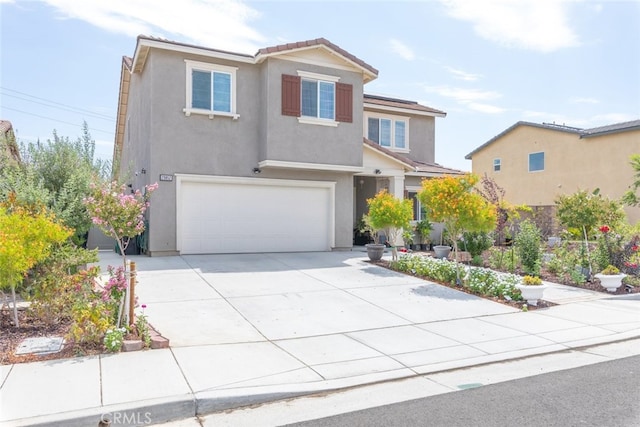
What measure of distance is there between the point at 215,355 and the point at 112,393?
1.47 meters

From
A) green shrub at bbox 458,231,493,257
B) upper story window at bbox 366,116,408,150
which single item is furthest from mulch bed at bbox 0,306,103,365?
upper story window at bbox 366,116,408,150

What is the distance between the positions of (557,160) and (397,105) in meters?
11.0

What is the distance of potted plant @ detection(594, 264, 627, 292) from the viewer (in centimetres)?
1097

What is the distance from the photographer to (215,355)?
232 inches

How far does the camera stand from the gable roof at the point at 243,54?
526 inches

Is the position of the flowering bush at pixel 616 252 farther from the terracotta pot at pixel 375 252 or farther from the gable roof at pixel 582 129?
the gable roof at pixel 582 129

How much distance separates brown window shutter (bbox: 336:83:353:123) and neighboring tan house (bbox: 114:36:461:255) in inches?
1.5

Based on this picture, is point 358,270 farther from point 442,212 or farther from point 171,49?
point 171,49

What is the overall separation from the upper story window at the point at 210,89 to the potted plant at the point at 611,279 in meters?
10.9

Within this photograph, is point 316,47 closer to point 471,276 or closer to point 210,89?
point 210,89

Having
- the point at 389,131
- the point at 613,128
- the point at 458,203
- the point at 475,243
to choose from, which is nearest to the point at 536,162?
the point at 613,128

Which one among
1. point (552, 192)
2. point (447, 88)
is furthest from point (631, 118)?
point (447, 88)

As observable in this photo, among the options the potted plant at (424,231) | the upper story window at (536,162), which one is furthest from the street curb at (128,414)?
the upper story window at (536,162)

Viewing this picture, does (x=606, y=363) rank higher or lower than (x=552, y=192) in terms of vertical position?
lower
